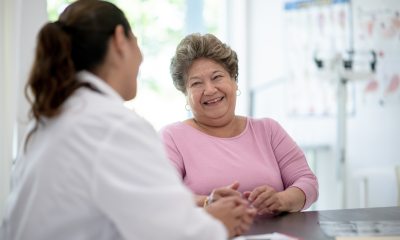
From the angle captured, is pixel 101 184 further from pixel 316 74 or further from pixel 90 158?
pixel 316 74

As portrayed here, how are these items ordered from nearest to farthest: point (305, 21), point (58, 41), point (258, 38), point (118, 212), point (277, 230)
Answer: point (118, 212)
point (58, 41)
point (277, 230)
point (305, 21)
point (258, 38)

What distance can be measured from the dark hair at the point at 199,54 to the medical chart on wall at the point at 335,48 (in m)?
1.23

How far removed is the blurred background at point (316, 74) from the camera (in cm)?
294

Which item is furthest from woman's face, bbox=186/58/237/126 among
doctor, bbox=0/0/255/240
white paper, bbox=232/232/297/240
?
doctor, bbox=0/0/255/240

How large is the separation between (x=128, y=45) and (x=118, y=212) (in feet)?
1.24

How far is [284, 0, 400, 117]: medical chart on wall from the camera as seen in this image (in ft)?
9.64

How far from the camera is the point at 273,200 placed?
1.50 m

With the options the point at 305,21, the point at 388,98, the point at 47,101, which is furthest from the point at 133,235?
the point at 305,21

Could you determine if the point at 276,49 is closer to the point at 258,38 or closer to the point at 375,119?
the point at 258,38

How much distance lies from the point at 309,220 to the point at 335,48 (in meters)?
2.06

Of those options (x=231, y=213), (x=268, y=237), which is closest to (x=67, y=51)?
(x=231, y=213)

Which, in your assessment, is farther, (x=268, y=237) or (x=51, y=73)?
(x=268, y=237)

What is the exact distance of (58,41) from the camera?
917 millimetres

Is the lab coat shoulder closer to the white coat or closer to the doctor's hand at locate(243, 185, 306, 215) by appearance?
the white coat
